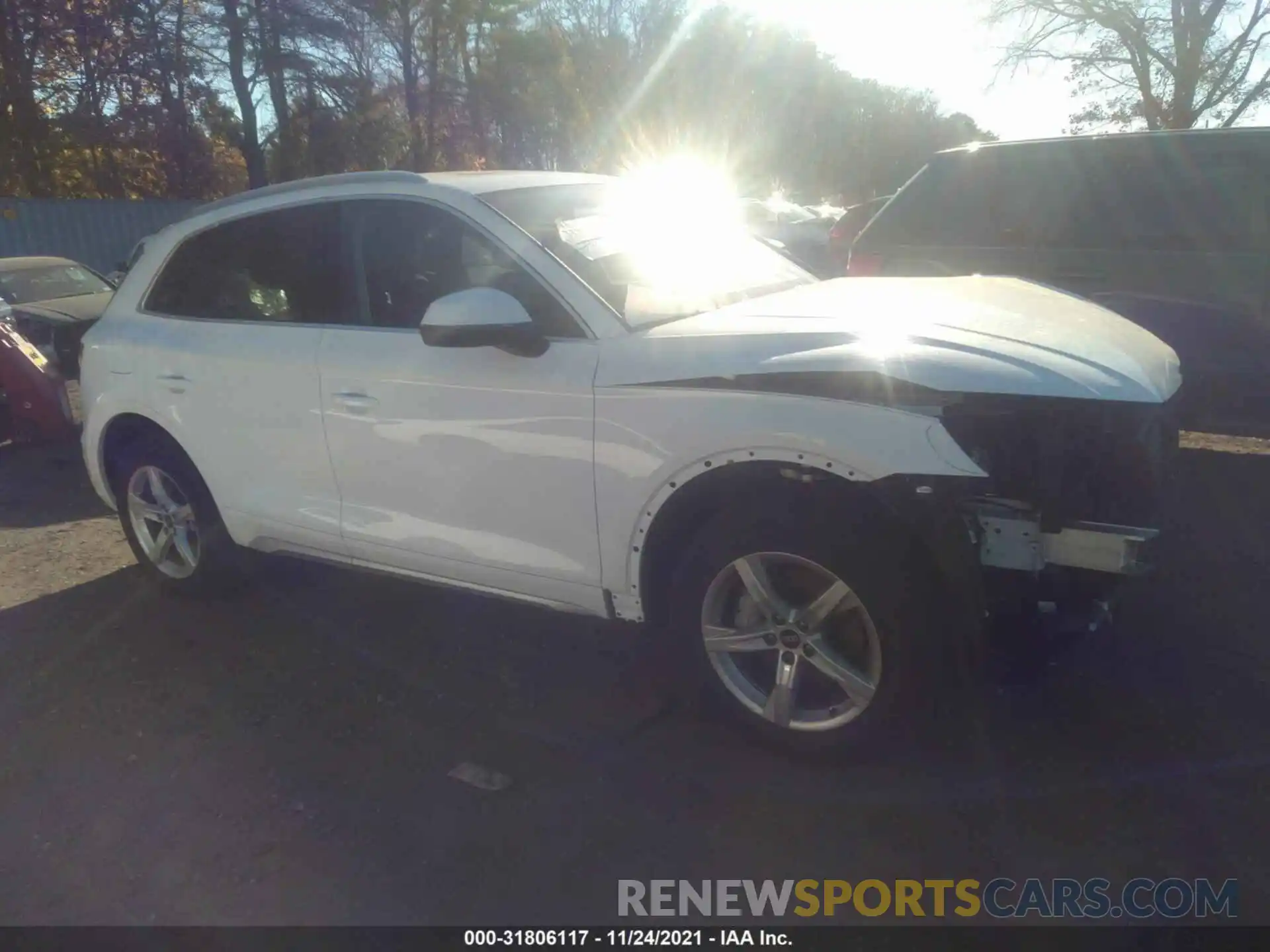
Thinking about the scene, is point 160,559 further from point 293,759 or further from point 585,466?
point 585,466

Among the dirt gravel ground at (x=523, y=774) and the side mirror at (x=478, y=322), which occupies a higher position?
the side mirror at (x=478, y=322)

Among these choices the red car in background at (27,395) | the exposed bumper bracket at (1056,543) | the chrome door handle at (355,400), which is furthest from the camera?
the red car in background at (27,395)

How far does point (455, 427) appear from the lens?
3.56 meters

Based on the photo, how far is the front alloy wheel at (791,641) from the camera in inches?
118

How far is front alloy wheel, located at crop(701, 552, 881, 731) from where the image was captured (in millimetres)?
3002

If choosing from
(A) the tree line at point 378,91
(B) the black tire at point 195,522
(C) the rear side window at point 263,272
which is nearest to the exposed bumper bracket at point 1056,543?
(C) the rear side window at point 263,272

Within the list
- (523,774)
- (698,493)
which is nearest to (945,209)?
(698,493)

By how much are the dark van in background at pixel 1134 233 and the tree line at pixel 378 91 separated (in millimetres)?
24139

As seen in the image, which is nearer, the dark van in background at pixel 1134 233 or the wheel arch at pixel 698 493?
the wheel arch at pixel 698 493

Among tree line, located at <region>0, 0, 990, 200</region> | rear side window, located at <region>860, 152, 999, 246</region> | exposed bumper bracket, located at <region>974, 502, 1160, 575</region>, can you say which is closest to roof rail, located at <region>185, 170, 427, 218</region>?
exposed bumper bracket, located at <region>974, 502, 1160, 575</region>

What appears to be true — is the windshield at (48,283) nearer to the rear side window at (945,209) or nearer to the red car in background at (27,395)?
the red car in background at (27,395)

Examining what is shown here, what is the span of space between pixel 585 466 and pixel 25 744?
2243 mm

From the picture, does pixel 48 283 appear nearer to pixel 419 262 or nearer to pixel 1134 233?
pixel 419 262

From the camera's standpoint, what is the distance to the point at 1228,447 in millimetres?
6418
